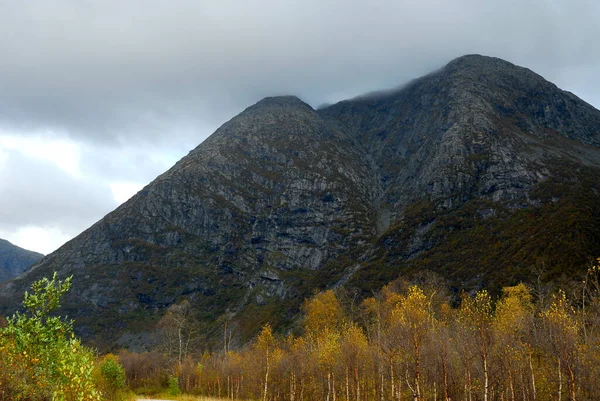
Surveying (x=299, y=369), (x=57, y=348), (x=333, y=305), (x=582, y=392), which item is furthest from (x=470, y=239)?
(x=57, y=348)

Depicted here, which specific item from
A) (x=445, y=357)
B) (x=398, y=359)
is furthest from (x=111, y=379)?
(x=445, y=357)

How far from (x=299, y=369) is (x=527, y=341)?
36918mm

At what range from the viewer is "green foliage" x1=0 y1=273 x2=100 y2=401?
52.7 feet

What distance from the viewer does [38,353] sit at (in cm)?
1659

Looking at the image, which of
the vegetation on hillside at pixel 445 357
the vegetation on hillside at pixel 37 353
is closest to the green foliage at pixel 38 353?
the vegetation on hillside at pixel 37 353

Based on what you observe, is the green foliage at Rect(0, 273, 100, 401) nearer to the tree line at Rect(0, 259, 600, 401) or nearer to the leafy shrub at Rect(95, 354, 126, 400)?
the tree line at Rect(0, 259, 600, 401)

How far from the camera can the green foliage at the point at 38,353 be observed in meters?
16.1

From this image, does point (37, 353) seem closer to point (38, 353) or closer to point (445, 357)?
point (38, 353)

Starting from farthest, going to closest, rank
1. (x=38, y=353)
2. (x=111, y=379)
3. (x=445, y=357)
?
→ (x=111, y=379) → (x=445, y=357) → (x=38, y=353)

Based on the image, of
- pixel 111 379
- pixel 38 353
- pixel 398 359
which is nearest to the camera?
pixel 38 353

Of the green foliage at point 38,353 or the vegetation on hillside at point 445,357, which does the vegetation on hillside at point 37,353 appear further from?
the vegetation on hillside at point 445,357

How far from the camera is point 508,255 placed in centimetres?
16262

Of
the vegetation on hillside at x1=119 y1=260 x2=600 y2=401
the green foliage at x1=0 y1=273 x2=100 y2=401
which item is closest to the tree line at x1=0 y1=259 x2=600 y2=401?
the green foliage at x1=0 y1=273 x2=100 y2=401

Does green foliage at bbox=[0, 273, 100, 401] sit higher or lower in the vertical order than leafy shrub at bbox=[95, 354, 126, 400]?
higher
